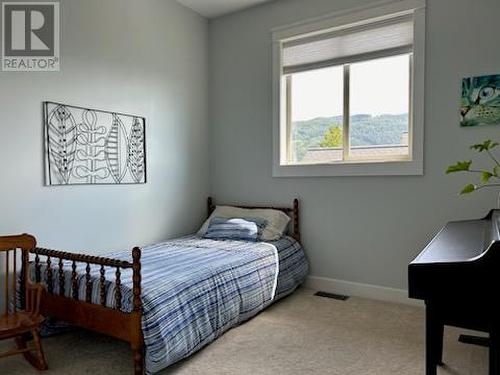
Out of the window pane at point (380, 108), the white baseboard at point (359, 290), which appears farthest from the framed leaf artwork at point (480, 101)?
the white baseboard at point (359, 290)

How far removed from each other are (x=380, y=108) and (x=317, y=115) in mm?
621

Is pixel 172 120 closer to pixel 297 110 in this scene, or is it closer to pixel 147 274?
pixel 297 110

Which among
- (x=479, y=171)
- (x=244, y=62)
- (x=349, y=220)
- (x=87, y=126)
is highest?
(x=244, y=62)

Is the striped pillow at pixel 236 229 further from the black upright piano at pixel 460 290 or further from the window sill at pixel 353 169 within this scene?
the black upright piano at pixel 460 290

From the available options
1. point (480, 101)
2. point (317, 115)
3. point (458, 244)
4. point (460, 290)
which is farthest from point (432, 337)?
point (317, 115)

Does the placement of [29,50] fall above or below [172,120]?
above

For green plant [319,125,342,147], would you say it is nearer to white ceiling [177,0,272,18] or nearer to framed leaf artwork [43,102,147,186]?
white ceiling [177,0,272,18]

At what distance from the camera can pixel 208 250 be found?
3.13m

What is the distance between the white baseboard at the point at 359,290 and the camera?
325cm

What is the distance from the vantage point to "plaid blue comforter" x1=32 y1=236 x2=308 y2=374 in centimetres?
205

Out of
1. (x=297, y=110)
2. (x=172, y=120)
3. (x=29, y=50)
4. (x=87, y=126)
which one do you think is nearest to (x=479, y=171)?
(x=297, y=110)

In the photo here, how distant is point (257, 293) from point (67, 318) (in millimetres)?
1341
